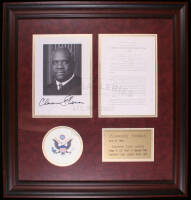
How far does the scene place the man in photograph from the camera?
478mm

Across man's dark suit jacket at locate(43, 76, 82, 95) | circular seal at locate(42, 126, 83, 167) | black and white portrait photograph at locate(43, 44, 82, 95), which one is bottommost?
circular seal at locate(42, 126, 83, 167)

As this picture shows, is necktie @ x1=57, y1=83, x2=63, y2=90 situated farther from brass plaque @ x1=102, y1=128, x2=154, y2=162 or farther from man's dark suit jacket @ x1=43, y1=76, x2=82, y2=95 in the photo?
brass plaque @ x1=102, y1=128, x2=154, y2=162

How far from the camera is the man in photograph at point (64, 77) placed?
0.48m

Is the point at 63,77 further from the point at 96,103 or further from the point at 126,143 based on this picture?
the point at 126,143

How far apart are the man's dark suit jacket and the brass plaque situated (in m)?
0.12

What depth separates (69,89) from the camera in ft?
1.57

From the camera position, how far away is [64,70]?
482 millimetres

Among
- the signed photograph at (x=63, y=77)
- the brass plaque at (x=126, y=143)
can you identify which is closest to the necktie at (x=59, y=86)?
the signed photograph at (x=63, y=77)

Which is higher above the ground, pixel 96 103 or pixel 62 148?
pixel 96 103

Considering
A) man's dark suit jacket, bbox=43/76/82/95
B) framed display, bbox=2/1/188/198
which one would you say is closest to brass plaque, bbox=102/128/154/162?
framed display, bbox=2/1/188/198

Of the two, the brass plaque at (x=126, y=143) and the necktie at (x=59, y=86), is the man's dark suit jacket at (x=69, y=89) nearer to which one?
the necktie at (x=59, y=86)

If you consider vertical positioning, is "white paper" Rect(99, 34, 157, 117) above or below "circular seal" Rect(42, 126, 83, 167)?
above

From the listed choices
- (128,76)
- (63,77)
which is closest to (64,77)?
(63,77)

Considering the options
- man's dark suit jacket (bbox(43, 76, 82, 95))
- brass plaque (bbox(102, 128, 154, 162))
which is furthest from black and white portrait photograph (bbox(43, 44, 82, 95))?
brass plaque (bbox(102, 128, 154, 162))
